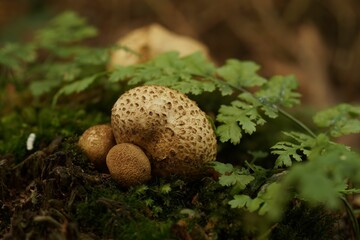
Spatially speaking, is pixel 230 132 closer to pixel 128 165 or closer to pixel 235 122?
pixel 235 122

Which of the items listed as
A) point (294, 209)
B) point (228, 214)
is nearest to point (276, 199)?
point (228, 214)

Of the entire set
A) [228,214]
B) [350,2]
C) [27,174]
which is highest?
[350,2]

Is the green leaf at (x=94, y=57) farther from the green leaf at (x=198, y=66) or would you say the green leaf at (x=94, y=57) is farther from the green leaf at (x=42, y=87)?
the green leaf at (x=198, y=66)

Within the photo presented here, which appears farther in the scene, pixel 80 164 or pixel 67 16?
pixel 67 16

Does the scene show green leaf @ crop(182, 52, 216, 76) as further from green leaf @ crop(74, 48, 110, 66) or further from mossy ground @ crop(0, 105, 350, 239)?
mossy ground @ crop(0, 105, 350, 239)

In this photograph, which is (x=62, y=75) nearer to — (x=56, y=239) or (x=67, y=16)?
(x=67, y=16)

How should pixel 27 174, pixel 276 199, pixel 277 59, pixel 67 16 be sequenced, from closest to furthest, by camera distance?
pixel 276 199
pixel 27 174
pixel 67 16
pixel 277 59
